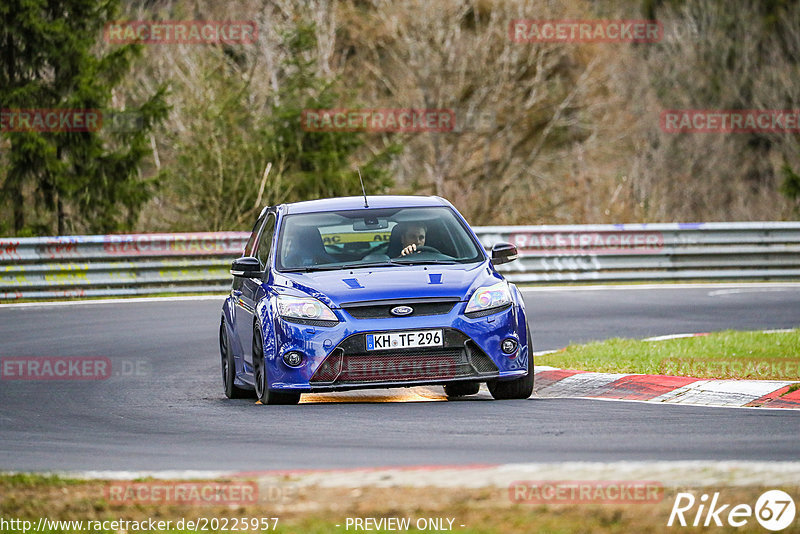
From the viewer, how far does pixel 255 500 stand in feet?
20.4

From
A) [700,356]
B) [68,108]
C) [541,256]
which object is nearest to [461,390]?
[700,356]

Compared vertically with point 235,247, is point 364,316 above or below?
above

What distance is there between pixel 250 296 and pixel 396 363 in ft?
5.91

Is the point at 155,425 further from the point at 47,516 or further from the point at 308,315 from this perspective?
the point at 47,516

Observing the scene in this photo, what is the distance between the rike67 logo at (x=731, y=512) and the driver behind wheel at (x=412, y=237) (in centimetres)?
568

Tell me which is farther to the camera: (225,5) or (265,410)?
(225,5)

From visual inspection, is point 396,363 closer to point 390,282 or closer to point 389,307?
point 389,307

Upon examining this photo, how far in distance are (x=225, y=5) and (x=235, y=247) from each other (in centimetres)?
3225

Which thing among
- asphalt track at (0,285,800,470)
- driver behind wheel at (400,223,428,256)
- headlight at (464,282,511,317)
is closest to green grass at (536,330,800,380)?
asphalt track at (0,285,800,470)

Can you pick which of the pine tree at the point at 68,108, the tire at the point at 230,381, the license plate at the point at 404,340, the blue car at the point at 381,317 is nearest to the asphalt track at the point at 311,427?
the tire at the point at 230,381

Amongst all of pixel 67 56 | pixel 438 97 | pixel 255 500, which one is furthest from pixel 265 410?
pixel 438 97

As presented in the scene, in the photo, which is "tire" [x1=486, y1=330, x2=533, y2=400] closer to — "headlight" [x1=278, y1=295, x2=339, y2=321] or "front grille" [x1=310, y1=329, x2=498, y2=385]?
"front grille" [x1=310, y1=329, x2=498, y2=385]

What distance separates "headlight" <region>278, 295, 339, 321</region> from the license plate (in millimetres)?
334

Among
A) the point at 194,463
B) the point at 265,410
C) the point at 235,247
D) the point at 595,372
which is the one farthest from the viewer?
the point at 235,247
